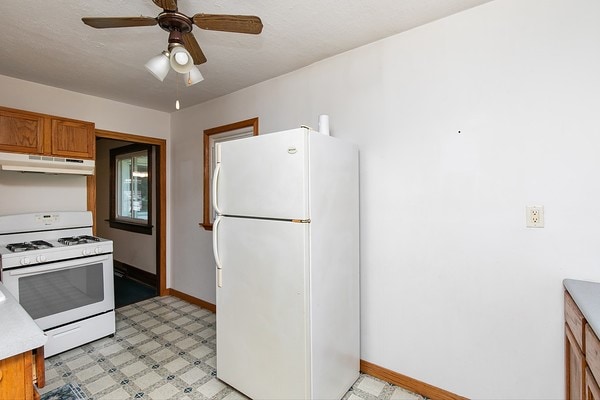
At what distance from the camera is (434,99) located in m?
1.89

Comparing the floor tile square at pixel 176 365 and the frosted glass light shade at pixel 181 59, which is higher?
the frosted glass light shade at pixel 181 59

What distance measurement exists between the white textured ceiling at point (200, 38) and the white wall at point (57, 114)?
13 cm

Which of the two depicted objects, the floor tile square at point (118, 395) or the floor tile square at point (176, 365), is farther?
the floor tile square at point (176, 365)

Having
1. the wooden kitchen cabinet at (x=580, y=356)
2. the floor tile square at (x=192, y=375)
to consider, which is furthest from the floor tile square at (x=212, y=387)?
the wooden kitchen cabinet at (x=580, y=356)

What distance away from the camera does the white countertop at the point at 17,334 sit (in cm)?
91

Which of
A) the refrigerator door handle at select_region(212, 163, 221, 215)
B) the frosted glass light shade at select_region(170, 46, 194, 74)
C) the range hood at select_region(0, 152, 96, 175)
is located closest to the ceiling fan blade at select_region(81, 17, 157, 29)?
the frosted glass light shade at select_region(170, 46, 194, 74)

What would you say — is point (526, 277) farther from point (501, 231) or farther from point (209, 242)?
point (209, 242)

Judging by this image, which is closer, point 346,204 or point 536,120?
point 536,120

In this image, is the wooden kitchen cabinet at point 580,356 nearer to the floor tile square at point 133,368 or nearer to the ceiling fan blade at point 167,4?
the ceiling fan blade at point 167,4

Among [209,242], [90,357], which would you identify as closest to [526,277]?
[209,242]

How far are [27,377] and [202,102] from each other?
3.06m

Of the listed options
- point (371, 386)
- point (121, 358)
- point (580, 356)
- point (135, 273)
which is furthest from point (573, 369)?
point (135, 273)

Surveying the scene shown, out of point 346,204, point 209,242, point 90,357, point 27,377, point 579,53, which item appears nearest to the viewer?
point 27,377

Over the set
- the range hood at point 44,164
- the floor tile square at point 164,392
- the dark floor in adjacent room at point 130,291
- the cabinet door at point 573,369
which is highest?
the range hood at point 44,164
